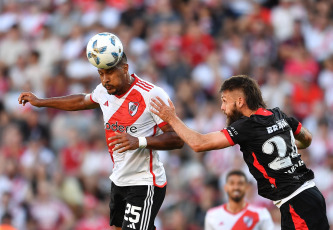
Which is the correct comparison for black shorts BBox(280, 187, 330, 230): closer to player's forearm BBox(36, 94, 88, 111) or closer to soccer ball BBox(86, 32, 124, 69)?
soccer ball BBox(86, 32, 124, 69)

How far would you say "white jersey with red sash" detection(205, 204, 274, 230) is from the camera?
9695 mm

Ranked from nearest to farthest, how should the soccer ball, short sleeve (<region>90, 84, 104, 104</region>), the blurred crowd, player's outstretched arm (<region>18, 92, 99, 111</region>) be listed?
the soccer ball → short sleeve (<region>90, 84, 104, 104</region>) → player's outstretched arm (<region>18, 92, 99, 111</region>) → the blurred crowd

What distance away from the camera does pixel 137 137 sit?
25.9 feet

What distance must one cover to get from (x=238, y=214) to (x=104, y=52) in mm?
3261

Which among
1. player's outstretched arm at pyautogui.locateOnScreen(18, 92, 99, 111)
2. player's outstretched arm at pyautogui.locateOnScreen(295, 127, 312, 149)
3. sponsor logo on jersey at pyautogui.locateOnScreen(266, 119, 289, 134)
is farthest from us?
player's outstretched arm at pyautogui.locateOnScreen(18, 92, 99, 111)

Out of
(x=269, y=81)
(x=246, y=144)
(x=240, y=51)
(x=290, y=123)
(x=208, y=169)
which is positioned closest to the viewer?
(x=246, y=144)

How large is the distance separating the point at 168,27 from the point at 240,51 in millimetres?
1803

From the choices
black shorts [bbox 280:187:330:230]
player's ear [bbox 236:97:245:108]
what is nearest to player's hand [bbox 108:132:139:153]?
player's ear [bbox 236:97:245:108]

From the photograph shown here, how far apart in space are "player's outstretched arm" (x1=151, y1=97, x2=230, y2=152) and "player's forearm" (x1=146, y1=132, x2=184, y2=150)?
36 centimetres

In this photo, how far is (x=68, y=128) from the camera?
50.7ft

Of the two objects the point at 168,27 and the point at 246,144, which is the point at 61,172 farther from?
the point at 246,144

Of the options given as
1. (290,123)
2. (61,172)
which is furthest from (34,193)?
(290,123)

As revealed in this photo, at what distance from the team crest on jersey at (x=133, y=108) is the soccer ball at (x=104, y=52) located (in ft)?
1.71

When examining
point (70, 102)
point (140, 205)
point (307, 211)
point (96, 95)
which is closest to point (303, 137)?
point (307, 211)
